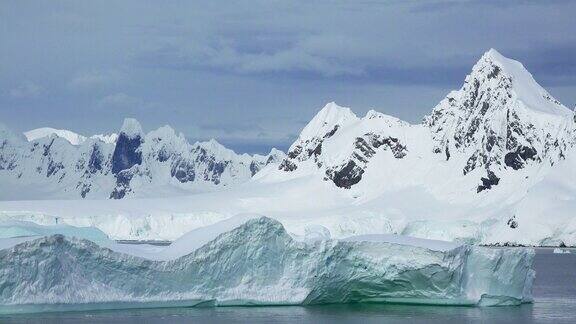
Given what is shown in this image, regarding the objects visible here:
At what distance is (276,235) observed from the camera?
46188 mm

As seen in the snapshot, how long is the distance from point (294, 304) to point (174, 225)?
414 ft

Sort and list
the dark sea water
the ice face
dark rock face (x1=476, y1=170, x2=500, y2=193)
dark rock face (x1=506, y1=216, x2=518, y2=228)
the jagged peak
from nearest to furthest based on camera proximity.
A: the ice face, the dark sea water, dark rock face (x1=506, y1=216, x2=518, y2=228), the jagged peak, dark rock face (x1=476, y1=170, x2=500, y2=193)

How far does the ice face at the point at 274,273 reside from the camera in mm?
41625

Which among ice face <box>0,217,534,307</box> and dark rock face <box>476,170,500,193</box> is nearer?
ice face <box>0,217,534,307</box>

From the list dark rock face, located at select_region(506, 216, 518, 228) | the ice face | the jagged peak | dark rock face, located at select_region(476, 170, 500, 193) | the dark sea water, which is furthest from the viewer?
dark rock face, located at select_region(476, 170, 500, 193)

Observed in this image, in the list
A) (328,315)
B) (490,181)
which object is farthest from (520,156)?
(328,315)

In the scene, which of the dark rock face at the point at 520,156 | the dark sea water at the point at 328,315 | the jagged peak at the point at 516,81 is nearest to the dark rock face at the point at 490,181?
the dark rock face at the point at 520,156

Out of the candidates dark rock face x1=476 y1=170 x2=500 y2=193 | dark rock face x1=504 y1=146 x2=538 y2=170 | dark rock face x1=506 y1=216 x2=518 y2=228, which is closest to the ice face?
dark rock face x1=506 y1=216 x2=518 y2=228

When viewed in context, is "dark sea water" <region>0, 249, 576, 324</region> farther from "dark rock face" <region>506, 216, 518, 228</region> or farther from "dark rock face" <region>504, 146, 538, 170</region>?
"dark rock face" <region>504, 146, 538, 170</region>

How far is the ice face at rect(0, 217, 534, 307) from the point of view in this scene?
4162 cm

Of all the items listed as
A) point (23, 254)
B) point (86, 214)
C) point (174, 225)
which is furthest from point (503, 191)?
point (23, 254)

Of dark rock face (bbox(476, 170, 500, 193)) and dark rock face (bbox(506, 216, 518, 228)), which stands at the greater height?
dark rock face (bbox(476, 170, 500, 193))

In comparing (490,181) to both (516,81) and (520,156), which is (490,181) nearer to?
(520,156)

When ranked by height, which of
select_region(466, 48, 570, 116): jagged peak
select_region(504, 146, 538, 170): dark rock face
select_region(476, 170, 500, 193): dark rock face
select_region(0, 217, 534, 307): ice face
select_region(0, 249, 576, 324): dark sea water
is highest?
select_region(466, 48, 570, 116): jagged peak
